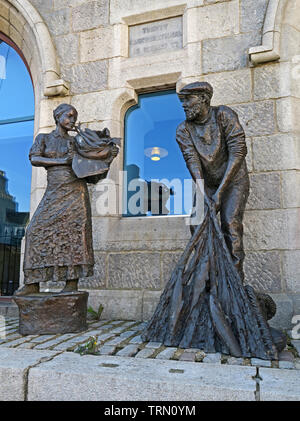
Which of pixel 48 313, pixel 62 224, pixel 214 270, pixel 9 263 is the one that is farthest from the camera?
pixel 9 263

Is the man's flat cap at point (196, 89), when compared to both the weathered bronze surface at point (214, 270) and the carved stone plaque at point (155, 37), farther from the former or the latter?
the carved stone plaque at point (155, 37)

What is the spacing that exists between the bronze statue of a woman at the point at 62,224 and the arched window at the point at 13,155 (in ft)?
6.19

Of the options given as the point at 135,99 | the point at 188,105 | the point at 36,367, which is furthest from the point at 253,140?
the point at 36,367

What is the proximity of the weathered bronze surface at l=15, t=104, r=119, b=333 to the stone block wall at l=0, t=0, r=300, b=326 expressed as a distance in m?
0.92

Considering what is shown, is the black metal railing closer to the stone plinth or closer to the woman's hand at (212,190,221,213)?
the stone plinth

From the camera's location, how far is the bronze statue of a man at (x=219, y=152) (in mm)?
2857

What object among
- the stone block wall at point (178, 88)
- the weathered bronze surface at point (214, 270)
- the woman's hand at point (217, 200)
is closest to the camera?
the weathered bronze surface at point (214, 270)

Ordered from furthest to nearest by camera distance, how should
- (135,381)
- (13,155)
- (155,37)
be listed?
(13,155)
(155,37)
(135,381)

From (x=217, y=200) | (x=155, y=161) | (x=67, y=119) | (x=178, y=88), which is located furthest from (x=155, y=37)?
(x=217, y=200)

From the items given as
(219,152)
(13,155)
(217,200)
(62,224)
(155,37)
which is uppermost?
(155,37)

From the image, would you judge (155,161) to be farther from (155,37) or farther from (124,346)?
(124,346)

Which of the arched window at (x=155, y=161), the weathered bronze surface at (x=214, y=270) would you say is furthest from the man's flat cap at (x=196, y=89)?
the arched window at (x=155, y=161)

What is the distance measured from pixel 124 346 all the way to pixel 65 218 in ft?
3.85

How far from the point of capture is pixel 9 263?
480cm
